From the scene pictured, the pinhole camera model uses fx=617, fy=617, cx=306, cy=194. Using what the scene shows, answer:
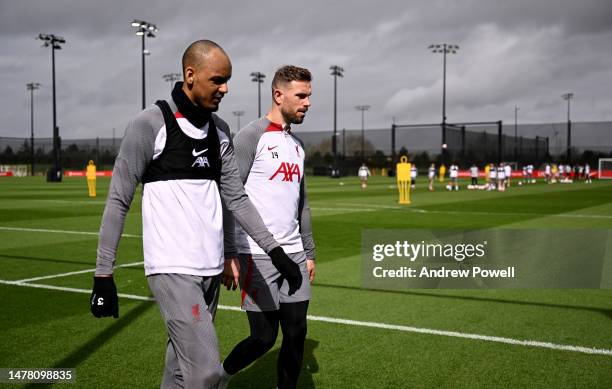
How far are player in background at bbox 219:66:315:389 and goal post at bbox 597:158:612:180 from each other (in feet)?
210

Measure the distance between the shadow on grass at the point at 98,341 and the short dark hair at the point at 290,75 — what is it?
2715 millimetres

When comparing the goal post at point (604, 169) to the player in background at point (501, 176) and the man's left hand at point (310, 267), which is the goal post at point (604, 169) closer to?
Result: the player in background at point (501, 176)

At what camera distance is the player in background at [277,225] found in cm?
383

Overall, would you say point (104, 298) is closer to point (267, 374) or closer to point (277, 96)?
point (277, 96)

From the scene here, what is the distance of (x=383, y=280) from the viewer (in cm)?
862

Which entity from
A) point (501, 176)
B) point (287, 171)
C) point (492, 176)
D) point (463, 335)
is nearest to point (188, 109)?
point (287, 171)

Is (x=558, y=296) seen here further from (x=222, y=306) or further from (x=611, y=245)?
(x=611, y=245)

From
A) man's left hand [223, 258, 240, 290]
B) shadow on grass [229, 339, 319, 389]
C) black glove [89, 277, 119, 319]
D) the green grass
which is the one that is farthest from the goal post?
black glove [89, 277, 119, 319]

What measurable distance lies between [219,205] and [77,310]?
436 cm

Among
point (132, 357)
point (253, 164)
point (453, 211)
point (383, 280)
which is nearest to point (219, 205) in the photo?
point (253, 164)

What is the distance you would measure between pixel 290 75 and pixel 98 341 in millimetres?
3196

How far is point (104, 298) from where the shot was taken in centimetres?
281

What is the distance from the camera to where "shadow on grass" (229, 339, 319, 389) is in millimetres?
4570

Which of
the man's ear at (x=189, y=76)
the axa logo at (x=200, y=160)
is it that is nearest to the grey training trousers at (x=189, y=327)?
the axa logo at (x=200, y=160)
